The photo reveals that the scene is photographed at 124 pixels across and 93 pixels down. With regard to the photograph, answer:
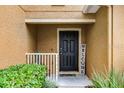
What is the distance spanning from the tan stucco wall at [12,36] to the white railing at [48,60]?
411mm

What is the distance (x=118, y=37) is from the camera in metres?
6.92

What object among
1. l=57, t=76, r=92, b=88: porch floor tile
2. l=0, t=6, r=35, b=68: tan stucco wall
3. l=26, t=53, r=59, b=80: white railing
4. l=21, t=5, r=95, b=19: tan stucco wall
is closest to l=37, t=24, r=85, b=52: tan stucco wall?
l=26, t=53, r=59, b=80: white railing

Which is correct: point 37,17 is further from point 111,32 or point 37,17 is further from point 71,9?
point 111,32

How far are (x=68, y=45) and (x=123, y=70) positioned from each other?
683 cm

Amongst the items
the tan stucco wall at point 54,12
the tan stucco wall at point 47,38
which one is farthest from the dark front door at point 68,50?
the tan stucco wall at point 54,12

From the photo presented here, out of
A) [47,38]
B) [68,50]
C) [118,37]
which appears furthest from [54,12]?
[118,37]

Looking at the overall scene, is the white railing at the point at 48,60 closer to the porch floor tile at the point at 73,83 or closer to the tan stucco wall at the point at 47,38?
the porch floor tile at the point at 73,83

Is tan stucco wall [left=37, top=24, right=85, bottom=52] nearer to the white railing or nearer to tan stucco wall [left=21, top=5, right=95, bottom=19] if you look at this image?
the white railing

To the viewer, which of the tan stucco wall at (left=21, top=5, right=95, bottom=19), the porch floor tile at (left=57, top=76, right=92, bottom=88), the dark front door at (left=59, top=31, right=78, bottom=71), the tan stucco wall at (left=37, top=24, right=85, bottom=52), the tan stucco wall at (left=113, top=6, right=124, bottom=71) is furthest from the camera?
the dark front door at (left=59, top=31, right=78, bottom=71)

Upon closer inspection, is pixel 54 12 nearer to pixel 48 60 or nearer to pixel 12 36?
pixel 48 60

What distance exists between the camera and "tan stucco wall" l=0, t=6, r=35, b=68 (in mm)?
6910

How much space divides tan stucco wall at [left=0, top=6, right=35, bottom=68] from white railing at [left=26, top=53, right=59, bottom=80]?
1.35ft

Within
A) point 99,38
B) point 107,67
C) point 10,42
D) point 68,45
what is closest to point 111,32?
point 107,67
